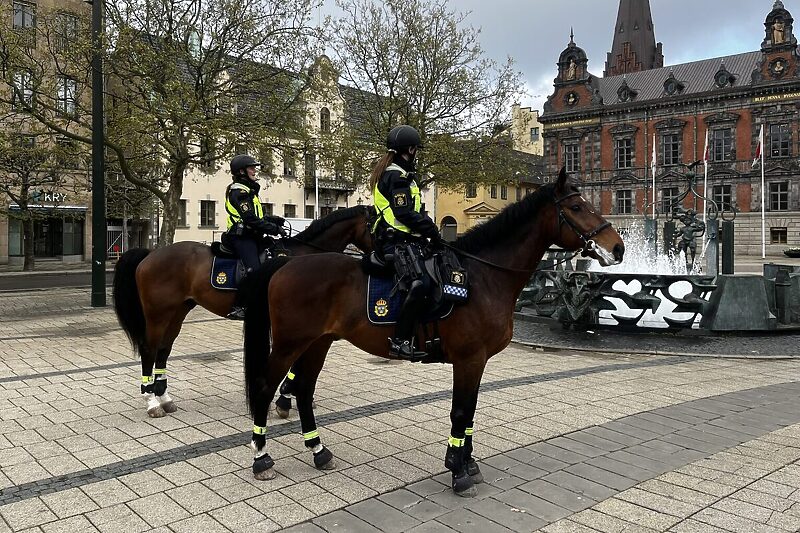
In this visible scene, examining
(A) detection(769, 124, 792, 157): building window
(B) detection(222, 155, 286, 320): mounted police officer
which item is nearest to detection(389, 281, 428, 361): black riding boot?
(B) detection(222, 155, 286, 320): mounted police officer

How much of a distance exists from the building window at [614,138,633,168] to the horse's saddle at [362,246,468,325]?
6913 centimetres

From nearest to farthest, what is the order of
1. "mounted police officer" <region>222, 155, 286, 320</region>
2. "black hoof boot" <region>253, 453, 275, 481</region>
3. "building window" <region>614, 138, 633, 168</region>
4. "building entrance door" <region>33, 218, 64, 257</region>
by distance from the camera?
"black hoof boot" <region>253, 453, 275, 481</region> < "mounted police officer" <region>222, 155, 286, 320</region> < "building entrance door" <region>33, 218, 64, 257</region> < "building window" <region>614, 138, 633, 168</region>

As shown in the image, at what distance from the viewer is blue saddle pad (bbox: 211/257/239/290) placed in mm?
7133

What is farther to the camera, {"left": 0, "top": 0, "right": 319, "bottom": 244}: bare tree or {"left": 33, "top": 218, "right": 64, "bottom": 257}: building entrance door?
{"left": 33, "top": 218, "right": 64, "bottom": 257}: building entrance door

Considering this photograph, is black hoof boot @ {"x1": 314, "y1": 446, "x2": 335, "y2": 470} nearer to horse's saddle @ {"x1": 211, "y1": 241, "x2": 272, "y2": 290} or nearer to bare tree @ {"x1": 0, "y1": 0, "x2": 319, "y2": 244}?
horse's saddle @ {"x1": 211, "y1": 241, "x2": 272, "y2": 290}

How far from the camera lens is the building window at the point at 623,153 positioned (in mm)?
→ 68556

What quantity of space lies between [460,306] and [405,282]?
0.49 meters

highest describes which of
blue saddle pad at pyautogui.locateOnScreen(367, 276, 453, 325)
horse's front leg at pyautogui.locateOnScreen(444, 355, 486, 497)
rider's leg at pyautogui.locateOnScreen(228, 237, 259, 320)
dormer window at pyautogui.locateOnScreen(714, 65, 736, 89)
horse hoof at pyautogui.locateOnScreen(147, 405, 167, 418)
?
dormer window at pyautogui.locateOnScreen(714, 65, 736, 89)

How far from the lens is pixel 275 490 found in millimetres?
4719

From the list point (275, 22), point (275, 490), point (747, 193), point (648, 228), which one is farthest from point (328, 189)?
point (275, 490)

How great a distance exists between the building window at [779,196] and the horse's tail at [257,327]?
2596 inches

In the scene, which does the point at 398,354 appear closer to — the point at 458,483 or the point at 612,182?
the point at 458,483

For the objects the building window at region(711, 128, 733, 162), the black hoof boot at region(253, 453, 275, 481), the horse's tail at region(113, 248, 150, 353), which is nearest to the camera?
the black hoof boot at region(253, 453, 275, 481)

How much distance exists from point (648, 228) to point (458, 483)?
79.2 feet
